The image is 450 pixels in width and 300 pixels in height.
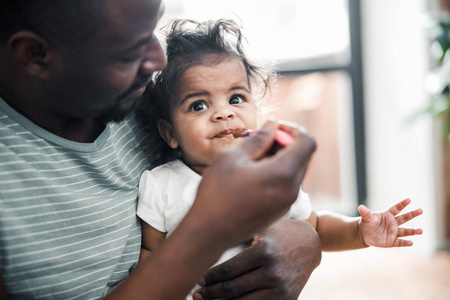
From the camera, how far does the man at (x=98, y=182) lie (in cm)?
61

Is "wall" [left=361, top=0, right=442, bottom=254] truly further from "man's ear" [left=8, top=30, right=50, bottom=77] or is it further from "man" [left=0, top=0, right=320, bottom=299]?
"man's ear" [left=8, top=30, right=50, bottom=77]

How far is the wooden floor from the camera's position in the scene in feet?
8.19

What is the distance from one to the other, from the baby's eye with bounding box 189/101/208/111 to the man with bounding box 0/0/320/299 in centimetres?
23

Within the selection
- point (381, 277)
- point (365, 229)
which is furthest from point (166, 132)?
point (381, 277)

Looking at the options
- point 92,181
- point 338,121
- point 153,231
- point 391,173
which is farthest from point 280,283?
point 338,121

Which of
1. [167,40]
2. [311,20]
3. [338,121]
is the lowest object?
[338,121]

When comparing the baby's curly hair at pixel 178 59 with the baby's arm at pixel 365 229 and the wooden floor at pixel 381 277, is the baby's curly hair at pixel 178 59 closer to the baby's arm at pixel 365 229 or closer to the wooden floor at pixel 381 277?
the baby's arm at pixel 365 229

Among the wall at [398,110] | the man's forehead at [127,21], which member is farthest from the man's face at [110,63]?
the wall at [398,110]

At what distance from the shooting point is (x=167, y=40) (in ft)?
3.84

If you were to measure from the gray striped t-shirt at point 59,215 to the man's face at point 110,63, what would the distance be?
0.09m

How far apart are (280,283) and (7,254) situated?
0.51 meters

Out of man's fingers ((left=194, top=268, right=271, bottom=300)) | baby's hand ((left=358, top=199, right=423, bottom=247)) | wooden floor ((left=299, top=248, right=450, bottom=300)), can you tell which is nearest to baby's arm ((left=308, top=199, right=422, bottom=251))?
baby's hand ((left=358, top=199, right=423, bottom=247))

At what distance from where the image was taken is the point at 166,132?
1168 mm

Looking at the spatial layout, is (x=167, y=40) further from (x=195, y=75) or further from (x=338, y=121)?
(x=338, y=121)
